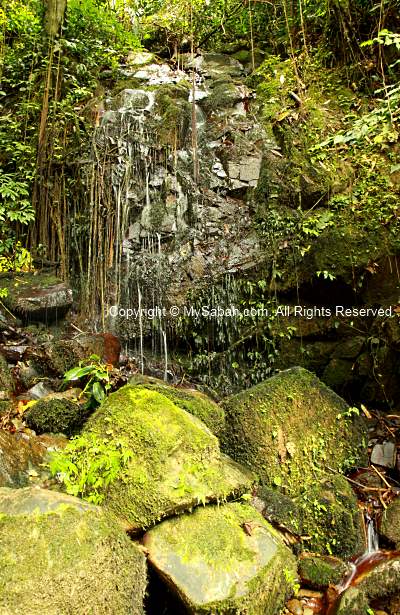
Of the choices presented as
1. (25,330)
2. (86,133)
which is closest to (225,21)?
(86,133)

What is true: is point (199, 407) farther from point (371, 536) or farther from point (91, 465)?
point (371, 536)

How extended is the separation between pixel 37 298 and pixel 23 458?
139 inches

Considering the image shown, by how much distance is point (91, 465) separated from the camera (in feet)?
9.71

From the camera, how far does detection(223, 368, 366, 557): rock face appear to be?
391 centimetres

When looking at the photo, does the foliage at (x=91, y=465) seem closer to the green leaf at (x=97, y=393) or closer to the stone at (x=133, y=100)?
the green leaf at (x=97, y=393)

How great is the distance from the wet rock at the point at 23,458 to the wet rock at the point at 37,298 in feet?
9.71

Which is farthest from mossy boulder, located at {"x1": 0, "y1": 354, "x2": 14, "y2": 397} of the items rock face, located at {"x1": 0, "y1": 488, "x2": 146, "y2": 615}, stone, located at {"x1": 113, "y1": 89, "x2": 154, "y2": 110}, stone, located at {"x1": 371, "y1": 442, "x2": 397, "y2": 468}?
stone, located at {"x1": 113, "y1": 89, "x2": 154, "y2": 110}

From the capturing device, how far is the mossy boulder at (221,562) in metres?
2.61

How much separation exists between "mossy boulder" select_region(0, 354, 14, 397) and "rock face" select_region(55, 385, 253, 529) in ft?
6.17

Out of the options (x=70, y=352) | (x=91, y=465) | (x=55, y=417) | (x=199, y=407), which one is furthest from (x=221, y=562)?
(x=70, y=352)

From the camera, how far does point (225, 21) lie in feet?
34.4

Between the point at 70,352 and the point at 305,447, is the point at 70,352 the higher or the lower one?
the higher one

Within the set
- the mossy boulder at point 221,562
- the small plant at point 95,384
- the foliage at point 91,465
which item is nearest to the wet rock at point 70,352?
the small plant at point 95,384

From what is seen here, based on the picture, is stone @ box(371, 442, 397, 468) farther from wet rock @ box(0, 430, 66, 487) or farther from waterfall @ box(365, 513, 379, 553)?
wet rock @ box(0, 430, 66, 487)
